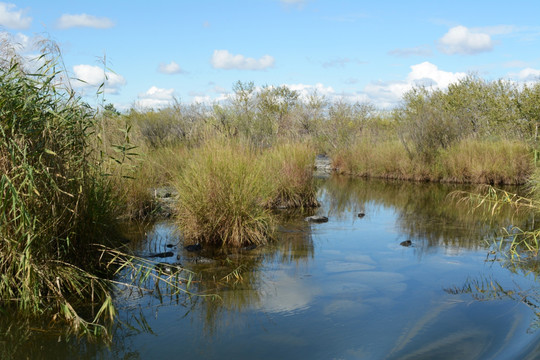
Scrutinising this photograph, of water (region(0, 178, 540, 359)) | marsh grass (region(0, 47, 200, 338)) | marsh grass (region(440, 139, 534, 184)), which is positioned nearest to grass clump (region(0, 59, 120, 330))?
marsh grass (region(0, 47, 200, 338))

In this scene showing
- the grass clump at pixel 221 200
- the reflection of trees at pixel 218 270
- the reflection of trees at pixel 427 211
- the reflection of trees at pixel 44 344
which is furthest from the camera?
the reflection of trees at pixel 427 211

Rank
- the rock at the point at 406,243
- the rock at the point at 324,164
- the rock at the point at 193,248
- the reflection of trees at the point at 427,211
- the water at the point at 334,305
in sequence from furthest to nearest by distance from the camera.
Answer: the rock at the point at 324,164, the reflection of trees at the point at 427,211, the rock at the point at 406,243, the rock at the point at 193,248, the water at the point at 334,305

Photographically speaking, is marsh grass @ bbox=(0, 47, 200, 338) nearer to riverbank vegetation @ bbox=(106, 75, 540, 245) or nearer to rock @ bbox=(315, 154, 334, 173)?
riverbank vegetation @ bbox=(106, 75, 540, 245)

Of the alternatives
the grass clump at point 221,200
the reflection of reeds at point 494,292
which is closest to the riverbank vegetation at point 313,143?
the grass clump at point 221,200

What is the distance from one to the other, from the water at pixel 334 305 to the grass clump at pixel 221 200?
334mm

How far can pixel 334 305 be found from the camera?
4.68 metres

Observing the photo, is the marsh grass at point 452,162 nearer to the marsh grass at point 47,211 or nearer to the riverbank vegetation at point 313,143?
the riverbank vegetation at point 313,143

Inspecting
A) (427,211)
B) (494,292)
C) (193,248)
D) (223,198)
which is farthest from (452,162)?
(193,248)

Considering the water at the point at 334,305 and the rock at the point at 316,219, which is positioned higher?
the rock at the point at 316,219

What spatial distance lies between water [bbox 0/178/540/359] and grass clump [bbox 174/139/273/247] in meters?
0.33

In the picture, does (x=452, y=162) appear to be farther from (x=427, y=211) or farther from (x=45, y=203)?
(x=45, y=203)

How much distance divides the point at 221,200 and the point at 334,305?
248 cm

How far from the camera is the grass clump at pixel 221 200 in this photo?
6.62 m

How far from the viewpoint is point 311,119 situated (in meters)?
26.4
